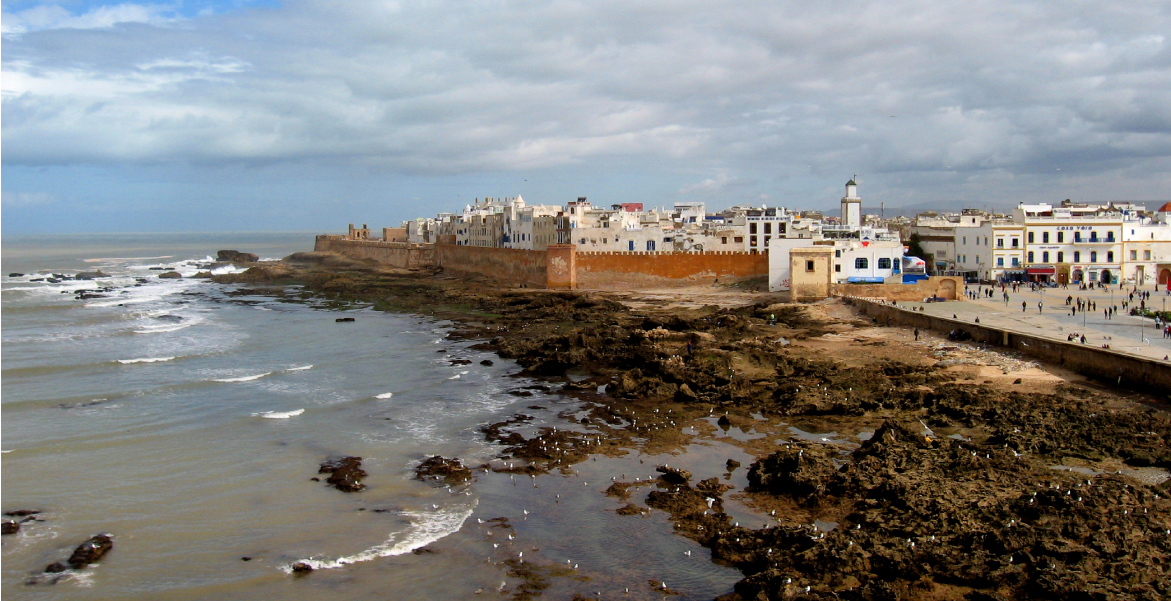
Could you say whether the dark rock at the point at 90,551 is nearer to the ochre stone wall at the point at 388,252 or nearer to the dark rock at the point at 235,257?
the ochre stone wall at the point at 388,252

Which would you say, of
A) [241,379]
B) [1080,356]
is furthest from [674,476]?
[241,379]

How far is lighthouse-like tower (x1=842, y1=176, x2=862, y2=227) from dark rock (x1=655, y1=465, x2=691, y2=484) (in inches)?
1628

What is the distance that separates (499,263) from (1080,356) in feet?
114

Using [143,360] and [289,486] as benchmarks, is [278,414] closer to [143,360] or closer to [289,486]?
[289,486]

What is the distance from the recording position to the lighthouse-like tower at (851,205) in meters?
50.6

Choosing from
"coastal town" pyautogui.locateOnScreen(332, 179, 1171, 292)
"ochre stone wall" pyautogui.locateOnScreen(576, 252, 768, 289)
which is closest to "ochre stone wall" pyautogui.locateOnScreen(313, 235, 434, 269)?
"coastal town" pyautogui.locateOnScreen(332, 179, 1171, 292)

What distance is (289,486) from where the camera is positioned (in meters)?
12.3

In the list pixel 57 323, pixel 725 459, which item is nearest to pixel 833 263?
pixel 725 459

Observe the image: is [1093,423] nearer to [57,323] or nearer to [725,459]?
[725,459]

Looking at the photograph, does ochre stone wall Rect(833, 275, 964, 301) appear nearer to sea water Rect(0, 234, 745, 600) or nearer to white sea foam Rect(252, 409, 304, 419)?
sea water Rect(0, 234, 745, 600)

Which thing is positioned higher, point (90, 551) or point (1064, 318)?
point (1064, 318)

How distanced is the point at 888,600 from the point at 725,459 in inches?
191

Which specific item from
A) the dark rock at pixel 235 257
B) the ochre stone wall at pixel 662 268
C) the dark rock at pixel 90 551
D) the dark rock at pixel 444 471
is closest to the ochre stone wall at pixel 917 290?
the ochre stone wall at pixel 662 268

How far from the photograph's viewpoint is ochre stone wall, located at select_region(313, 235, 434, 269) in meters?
61.5
